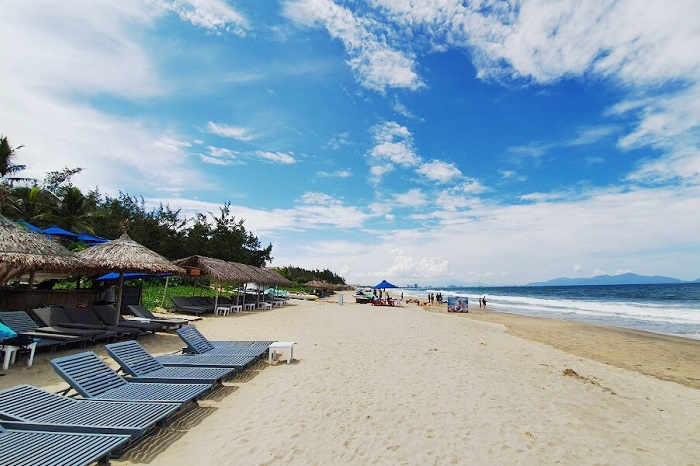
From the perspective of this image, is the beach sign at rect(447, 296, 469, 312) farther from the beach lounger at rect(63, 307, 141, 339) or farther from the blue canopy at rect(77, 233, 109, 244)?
the beach lounger at rect(63, 307, 141, 339)

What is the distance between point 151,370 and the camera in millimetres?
5965

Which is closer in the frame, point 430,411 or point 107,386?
point 107,386

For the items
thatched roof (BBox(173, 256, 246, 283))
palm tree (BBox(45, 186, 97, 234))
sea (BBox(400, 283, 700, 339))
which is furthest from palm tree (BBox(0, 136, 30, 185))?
sea (BBox(400, 283, 700, 339))

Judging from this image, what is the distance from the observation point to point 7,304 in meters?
10.3

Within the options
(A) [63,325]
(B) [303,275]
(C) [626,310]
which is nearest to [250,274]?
(A) [63,325]

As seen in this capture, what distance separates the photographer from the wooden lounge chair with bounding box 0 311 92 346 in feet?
24.4

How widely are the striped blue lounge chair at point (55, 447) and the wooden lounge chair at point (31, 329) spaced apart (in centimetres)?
515

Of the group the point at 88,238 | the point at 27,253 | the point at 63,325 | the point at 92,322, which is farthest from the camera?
the point at 88,238

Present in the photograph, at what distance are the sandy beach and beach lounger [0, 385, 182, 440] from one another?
0.32 metres

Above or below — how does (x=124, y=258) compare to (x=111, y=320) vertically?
above

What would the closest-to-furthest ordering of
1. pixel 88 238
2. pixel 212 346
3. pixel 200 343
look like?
pixel 200 343 < pixel 212 346 < pixel 88 238

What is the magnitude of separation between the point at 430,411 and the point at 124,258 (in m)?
9.16

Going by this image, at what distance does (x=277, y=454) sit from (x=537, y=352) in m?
9.46

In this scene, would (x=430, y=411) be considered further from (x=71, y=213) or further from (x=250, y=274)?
(x=71, y=213)
